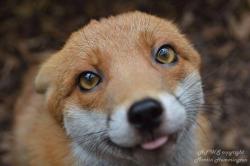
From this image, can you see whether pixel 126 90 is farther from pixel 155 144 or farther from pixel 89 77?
pixel 89 77

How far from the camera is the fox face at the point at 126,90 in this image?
14.0 feet

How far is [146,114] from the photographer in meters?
4.11

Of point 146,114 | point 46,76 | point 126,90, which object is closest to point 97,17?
point 46,76

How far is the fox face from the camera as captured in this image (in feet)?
14.0

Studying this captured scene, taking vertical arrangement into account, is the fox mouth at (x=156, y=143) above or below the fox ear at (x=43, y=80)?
below

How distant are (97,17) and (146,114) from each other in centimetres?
454

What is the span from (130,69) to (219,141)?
10.6ft

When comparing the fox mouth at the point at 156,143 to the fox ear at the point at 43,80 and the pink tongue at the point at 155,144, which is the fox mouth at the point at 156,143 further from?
the fox ear at the point at 43,80

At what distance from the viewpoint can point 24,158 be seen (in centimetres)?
649

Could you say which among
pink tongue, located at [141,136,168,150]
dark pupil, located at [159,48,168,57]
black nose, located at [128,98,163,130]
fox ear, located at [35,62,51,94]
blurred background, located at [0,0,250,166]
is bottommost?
pink tongue, located at [141,136,168,150]

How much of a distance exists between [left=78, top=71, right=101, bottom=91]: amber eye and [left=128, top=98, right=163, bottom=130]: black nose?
751 mm

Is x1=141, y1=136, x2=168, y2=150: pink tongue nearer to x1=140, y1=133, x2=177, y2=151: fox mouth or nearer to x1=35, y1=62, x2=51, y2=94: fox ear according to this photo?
x1=140, y1=133, x2=177, y2=151: fox mouth

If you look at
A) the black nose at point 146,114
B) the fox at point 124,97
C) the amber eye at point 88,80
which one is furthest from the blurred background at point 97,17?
the black nose at point 146,114

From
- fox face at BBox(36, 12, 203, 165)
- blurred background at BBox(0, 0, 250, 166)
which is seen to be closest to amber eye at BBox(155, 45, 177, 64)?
fox face at BBox(36, 12, 203, 165)
